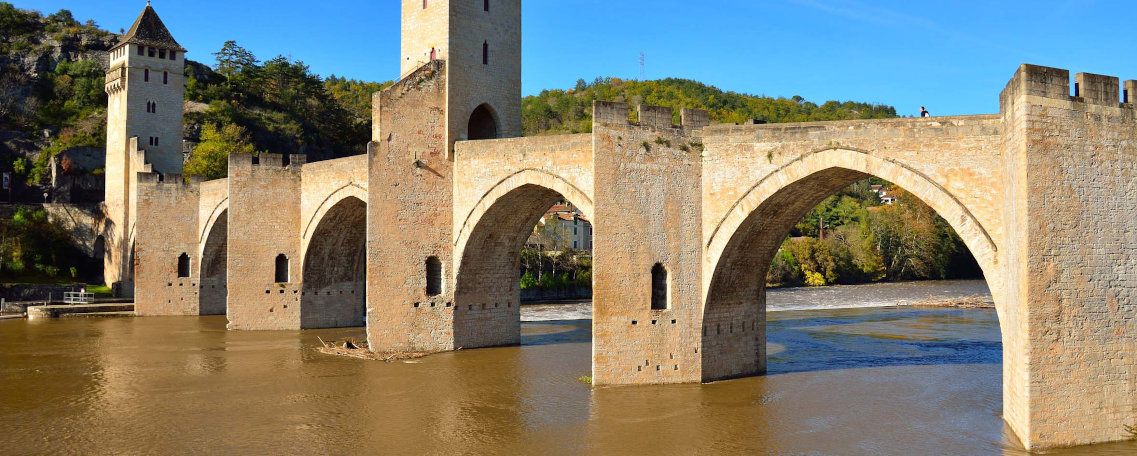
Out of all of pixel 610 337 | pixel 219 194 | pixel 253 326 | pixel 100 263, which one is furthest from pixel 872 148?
pixel 100 263

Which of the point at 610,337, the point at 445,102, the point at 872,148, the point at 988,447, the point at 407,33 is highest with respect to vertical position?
the point at 407,33

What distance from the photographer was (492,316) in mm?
20156

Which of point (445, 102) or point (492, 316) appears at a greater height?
point (445, 102)

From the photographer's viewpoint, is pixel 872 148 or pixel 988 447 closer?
pixel 988 447

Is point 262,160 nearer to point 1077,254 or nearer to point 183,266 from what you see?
point 183,266

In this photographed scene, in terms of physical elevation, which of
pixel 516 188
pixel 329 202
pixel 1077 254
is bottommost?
pixel 1077 254

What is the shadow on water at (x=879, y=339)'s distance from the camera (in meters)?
18.1

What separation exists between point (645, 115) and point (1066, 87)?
21.7 ft

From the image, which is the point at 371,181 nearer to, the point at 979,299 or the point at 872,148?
the point at 872,148

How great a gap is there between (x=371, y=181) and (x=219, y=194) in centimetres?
1140

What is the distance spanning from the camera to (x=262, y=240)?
2380 centimetres

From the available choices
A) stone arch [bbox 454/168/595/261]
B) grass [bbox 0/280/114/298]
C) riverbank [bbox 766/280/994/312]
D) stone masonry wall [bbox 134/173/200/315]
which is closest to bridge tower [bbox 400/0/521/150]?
stone arch [bbox 454/168/595/261]

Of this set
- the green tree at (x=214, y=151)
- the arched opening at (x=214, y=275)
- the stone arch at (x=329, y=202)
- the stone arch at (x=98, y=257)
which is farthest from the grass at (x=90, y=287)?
the stone arch at (x=329, y=202)

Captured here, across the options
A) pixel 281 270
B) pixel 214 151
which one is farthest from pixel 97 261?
pixel 281 270
